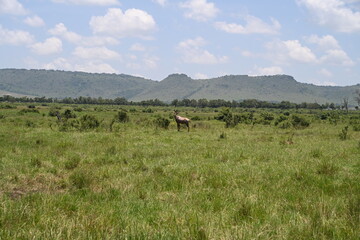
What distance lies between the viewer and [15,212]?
5859mm

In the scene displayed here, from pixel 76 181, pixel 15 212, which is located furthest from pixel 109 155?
pixel 15 212

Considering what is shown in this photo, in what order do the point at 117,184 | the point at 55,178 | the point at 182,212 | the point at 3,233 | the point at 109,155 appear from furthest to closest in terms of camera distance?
1. the point at 109,155
2. the point at 55,178
3. the point at 117,184
4. the point at 182,212
5. the point at 3,233

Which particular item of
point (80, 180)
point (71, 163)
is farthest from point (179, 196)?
point (71, 163)

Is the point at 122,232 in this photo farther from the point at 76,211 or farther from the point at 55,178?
the point at 55,178

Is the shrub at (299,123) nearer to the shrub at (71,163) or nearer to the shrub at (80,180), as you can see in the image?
the shrub at (71,163)

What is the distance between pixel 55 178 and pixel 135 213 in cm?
420

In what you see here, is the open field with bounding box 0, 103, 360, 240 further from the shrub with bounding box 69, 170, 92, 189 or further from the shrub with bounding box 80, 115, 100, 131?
the shrub with bounding box 80, 115, 100, 131

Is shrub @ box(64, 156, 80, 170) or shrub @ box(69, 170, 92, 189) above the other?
shrub @ box(69, 170, 92, 189)

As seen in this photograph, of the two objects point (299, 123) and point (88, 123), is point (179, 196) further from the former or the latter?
point (299, 123)

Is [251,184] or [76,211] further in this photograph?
[251,184]

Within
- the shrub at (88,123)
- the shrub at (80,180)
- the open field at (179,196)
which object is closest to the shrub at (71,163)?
the open field at (179,196)

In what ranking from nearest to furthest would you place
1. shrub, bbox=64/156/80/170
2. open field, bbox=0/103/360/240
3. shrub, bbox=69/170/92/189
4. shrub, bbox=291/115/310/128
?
open field, bbox=0/103/360/240
shrub, bbox=69/170/92/189
shrub, bbox=64/156/80/170
shrub, bbox=291/115/310/128

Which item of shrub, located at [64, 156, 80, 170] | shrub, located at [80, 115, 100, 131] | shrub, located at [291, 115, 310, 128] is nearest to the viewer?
shrub, located at [64, 156, 80, 170]

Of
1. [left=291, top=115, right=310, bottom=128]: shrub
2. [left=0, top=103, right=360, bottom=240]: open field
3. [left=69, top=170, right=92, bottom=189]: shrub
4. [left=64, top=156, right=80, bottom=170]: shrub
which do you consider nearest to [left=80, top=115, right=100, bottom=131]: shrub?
[left=0, top=103, right=360, bottom=240]: open field
